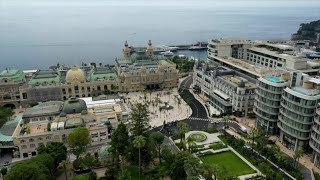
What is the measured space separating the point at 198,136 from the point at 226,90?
29.5 meters

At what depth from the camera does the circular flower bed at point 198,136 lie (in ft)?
291

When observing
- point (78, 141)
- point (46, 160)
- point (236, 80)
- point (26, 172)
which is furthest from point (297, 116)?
point (26, 172)

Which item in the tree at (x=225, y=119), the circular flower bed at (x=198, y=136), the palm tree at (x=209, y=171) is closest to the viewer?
the palm tree at (x=209, y=171)

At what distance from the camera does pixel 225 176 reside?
70.4m

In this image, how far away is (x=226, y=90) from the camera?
4456 inches

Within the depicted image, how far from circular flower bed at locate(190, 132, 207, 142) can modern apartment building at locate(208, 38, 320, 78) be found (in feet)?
145

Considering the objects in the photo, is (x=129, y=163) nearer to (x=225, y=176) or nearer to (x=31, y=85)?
(x=225, y=176)

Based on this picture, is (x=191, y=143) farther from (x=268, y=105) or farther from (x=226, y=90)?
(x=226, y=90)

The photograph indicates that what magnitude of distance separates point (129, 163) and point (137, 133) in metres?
8.07

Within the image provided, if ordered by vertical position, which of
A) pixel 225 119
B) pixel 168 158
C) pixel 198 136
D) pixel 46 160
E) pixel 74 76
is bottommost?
pixel 198 136

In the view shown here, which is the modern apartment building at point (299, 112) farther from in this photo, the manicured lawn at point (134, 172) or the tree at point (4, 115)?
the tree at point (4, 115)

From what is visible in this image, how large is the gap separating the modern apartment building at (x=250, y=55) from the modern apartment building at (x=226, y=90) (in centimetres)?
1139

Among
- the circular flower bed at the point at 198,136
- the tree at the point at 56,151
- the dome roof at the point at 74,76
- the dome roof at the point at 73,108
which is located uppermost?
the dome roof at the point at 74,76

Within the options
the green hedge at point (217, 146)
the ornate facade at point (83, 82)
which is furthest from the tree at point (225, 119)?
the ornate facade at point (83, 82)
